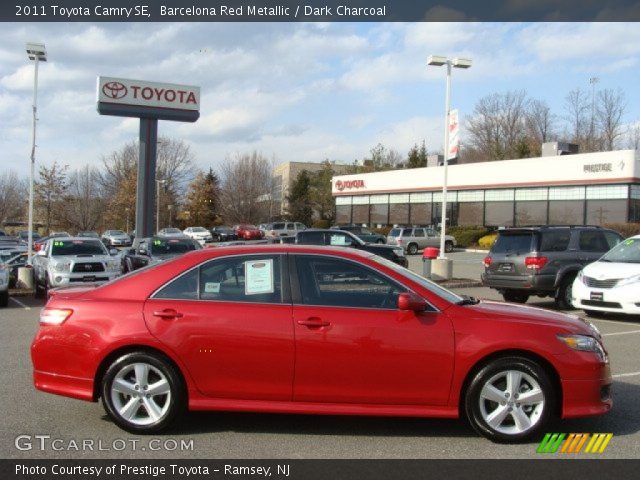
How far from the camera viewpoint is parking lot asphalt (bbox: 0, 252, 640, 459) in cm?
492

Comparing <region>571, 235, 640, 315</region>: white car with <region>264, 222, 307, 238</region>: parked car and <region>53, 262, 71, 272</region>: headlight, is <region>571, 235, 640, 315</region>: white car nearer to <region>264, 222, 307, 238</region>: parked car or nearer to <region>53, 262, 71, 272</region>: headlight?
<region>53, 262, 71, 272</region>: headlight

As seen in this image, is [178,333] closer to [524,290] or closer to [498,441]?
[498,441]

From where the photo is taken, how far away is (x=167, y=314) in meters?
5.30

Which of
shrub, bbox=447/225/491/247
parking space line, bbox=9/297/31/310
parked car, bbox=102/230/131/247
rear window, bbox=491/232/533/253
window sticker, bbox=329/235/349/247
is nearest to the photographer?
rear window, bbox=491/232/533/253

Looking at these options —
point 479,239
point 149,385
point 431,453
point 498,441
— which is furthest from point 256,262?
point 479,239

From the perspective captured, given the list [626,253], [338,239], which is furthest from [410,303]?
[338,239]

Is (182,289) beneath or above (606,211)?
beneath

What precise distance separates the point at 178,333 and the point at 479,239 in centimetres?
3946

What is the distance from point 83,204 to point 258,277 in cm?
6909

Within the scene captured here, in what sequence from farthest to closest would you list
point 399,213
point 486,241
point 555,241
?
point 399,213
point 486,241
point 555,241

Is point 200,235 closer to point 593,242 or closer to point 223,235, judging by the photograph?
point 223,235

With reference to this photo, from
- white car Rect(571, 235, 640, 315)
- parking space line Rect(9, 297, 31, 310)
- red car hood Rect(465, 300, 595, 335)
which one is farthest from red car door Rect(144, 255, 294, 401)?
parking space line Rect(9, 297, 31, 310)

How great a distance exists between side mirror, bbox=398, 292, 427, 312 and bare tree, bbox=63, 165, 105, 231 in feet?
217
